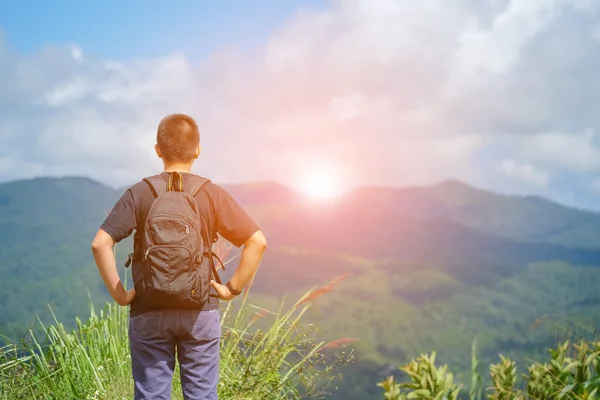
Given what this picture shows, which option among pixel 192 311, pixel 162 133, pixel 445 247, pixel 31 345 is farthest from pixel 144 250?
pixel 445 247

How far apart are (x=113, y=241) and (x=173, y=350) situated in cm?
69

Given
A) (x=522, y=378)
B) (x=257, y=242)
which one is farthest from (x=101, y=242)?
(x=522, y=378)

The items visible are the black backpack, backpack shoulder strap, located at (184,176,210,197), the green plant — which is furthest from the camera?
the green plant

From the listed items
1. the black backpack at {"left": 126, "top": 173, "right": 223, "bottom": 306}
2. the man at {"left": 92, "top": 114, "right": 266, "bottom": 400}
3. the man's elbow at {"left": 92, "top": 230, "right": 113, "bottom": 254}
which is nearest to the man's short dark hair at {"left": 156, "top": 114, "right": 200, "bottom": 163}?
the man at {"left": 92, "top": 114, "right": 266, "bottom": 400}

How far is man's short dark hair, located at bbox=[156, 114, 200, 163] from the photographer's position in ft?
11.3

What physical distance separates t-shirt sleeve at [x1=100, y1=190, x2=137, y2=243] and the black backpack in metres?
0.11

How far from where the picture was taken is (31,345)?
4.81 metres

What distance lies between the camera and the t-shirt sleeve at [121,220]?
10.8ft

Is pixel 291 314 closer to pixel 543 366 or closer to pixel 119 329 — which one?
pixel 119 329

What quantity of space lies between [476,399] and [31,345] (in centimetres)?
357

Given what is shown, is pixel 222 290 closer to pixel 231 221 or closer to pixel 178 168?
pixel 231 221

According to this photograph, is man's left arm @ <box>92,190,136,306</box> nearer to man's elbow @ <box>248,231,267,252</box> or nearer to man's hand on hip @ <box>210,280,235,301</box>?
man's hand on hip @ <box>210,280,235,301</box>

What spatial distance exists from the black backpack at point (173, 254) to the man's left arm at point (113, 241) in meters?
0.13

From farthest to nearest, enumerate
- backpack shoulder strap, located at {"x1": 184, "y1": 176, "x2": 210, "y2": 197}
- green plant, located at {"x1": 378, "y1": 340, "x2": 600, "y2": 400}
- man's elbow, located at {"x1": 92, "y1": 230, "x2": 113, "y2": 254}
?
green plant, located at {"x1": 378, "y1": 340, "x2": 600, "y2": 400} → backpack shoulder strap, located at {"x1": 184, "y1": 176, "x2": 210, "y2": 197} → man's elbow, located at {"x1": 92, "y1": 230, "x2": 113, "y2": 254}
